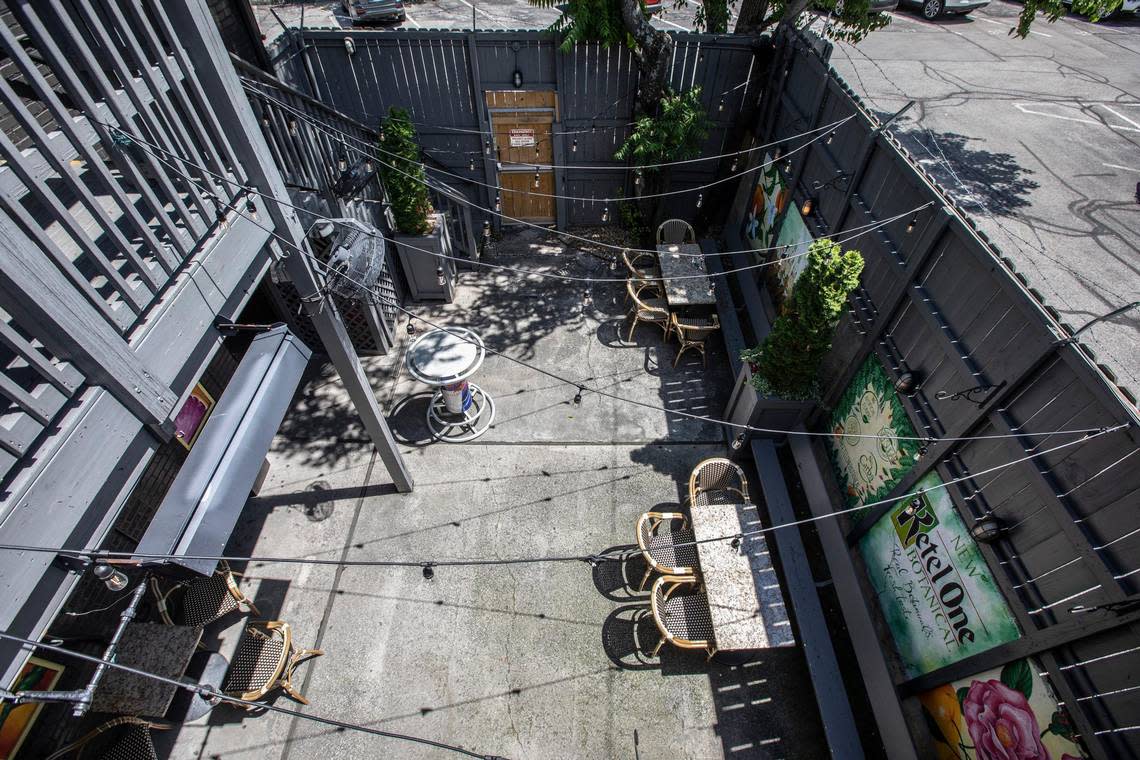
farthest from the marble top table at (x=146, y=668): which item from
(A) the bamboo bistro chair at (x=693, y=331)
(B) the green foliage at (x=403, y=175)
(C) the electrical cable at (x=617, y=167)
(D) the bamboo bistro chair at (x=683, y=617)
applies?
(A) the bamboo bistro chair at (x=693, y=331)

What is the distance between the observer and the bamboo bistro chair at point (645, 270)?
9.47 m

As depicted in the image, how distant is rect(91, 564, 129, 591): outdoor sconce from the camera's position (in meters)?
3.17

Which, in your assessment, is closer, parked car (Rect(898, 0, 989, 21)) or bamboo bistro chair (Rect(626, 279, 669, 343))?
bamboo bistro chair (Rect(626, 279, 669, 343))

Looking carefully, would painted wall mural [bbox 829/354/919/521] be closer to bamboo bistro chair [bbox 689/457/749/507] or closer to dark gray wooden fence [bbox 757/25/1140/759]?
dark gray wooden fence [bbox 757/25/1140/759]

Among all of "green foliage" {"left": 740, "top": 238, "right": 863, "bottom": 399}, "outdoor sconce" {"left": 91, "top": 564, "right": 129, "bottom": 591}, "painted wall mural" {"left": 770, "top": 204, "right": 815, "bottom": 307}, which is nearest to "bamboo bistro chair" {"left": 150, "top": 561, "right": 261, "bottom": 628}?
"outdoor sconce" {"left": 91, "top": 564, "right": 129, "bottom": 591}

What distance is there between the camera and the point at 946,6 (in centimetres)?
1712

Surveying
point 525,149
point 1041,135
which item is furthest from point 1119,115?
point 525,149

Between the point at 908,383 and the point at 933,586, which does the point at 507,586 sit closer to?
the point at 933,586

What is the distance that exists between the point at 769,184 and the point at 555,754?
904 cm

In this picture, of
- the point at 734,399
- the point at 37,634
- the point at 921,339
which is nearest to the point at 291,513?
the point at 37,634

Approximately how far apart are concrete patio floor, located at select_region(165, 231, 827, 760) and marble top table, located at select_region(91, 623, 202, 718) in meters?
0.73

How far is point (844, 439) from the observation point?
6.71 metres

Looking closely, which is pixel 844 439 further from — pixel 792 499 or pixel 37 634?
pixel 37 634

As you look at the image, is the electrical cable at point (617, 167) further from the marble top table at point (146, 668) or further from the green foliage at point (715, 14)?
the marble top table at point (146, 668)
